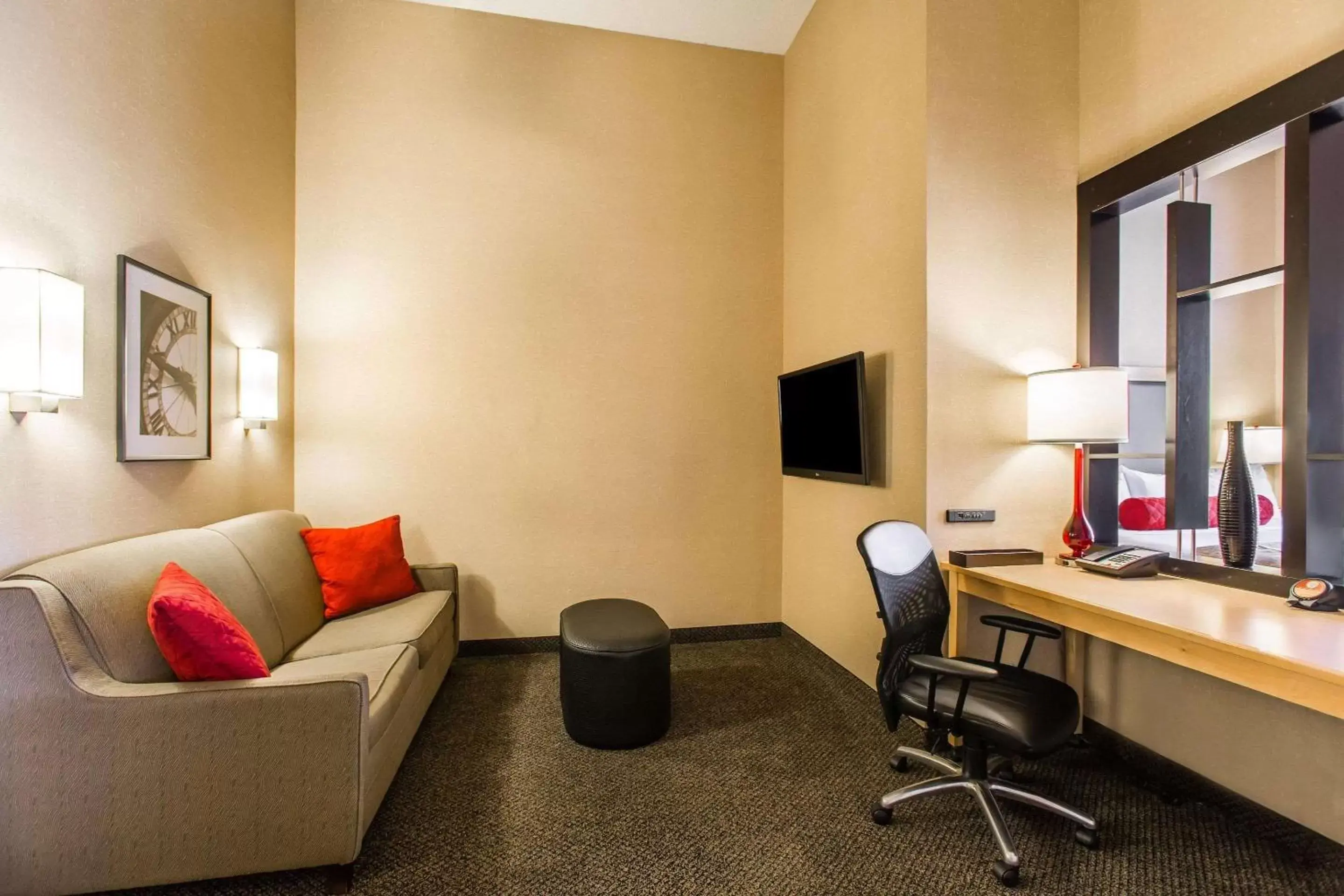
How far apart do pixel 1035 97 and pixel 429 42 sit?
329 centimetres

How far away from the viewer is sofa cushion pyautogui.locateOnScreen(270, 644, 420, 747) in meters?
1.89

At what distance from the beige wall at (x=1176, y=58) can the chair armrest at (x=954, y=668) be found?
217 centimetres

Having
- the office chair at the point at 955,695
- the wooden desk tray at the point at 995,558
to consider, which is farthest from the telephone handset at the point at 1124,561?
the office chair at the point at 955,695

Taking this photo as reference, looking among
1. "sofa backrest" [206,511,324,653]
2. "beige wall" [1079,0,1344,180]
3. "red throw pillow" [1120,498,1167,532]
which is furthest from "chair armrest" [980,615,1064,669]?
"sofa backrest" [206,511,324,653]

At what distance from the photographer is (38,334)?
172 cm

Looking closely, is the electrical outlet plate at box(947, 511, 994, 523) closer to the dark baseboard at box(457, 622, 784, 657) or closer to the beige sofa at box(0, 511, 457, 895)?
the dark baseboard at box(457, 622, 784, 657)

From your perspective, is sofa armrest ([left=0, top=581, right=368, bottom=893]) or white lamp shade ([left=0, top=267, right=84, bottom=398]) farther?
white lamp shade ([left=0, top=267, right=84, bottom=398])

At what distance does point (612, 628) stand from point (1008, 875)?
5.28 feet

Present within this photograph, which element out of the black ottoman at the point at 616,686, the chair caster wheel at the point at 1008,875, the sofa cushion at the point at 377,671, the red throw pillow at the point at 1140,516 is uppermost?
the red throw pillow at the point at 1140,516

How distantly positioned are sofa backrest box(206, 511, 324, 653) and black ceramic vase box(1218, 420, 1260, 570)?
11.8 feet

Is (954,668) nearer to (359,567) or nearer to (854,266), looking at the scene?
(854,266)

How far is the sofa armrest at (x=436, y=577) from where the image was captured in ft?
10.9

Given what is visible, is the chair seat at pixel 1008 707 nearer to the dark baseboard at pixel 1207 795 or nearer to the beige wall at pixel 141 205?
the dark baseboard at pixel 1207 795

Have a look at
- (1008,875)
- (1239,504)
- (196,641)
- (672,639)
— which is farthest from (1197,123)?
(196,641)
